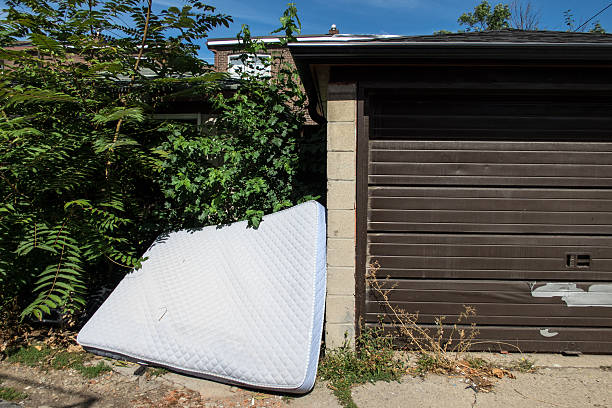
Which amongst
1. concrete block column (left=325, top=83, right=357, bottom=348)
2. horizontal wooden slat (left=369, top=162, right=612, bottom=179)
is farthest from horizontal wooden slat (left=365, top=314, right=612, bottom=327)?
horizontal wooden slat (left=369, top=162, right=612, bottom=179)

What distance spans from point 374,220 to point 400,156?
0.64 meters

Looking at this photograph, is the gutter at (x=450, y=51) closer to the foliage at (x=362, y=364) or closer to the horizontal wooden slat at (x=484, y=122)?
the horizontal wooden slat at (x=484, y=122)

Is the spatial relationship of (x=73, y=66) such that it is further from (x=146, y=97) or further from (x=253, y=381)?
(x=253, y=381)

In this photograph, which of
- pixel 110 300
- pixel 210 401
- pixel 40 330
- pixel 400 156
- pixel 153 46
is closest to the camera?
pixel 210 401

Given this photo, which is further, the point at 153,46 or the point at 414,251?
the point at 153,46

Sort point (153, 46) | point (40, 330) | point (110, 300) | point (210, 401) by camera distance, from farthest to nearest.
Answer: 1. point (153, 46)
2. point (40, 330)
3. point (110, 300)
4. point (210, 401)

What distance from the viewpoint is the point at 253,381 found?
278 cm

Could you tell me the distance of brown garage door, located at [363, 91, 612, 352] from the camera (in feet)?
11.1

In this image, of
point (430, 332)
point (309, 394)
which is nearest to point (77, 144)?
point (309, 394)

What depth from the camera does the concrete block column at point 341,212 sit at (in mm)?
3270

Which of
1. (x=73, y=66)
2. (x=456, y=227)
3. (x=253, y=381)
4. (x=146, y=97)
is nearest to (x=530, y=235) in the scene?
(x=456, y=227)

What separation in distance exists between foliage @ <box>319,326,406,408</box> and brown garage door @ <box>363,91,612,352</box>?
0.24 metres

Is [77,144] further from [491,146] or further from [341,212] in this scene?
[491,146]

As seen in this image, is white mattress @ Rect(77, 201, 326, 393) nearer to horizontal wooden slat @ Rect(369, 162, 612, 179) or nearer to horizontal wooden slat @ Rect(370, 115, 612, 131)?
horizontal wooden slat @ Rect(369, 162, 612, 179)
